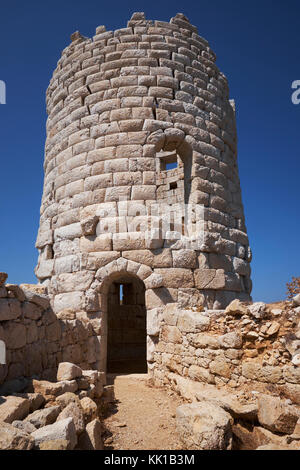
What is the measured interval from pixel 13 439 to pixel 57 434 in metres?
0.35

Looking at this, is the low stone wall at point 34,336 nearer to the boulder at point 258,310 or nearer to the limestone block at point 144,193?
the limestone block at point 144,193

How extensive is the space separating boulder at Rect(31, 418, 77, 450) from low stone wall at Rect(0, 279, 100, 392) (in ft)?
3.50

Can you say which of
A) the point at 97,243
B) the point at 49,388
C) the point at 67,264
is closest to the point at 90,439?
the point at 49,388

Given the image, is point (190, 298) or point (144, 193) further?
point (144, 193)

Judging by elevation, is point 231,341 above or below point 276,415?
above

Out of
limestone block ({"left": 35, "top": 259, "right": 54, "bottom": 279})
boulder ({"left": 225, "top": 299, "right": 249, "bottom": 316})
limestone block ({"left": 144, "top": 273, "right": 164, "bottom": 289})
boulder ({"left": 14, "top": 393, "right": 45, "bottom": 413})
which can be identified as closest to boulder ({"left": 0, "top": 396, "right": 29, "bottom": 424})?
boulder ({"left": 14, "top": 393, "right": 45, "bottom": 413})

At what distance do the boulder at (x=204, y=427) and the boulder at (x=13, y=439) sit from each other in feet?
4.86

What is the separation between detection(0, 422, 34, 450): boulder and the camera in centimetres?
199

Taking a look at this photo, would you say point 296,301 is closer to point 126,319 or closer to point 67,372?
point 67,372

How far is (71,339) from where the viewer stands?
16.4ft

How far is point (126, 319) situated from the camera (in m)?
11.8

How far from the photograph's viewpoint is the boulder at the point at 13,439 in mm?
1991

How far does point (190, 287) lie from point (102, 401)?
2596 millimetres

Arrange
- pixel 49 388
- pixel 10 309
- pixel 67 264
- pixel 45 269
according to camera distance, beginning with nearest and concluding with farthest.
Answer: pixel 49 388, pixel 10 309, pixel 67 264, pixel 45 269
